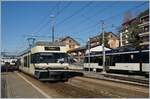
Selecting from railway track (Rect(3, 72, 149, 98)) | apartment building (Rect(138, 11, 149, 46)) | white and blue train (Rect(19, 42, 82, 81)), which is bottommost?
railway track (Rect(3, 72, 149, 98))

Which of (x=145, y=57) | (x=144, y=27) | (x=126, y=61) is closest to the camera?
(x=145, y=57)

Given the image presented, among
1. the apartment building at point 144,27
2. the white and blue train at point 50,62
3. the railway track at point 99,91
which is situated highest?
the apartment building at point 144,27

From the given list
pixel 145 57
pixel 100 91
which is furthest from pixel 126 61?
pixel 100 91

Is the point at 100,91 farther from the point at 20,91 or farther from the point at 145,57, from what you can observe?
the point at 145,57

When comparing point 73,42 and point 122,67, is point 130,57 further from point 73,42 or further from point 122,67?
point 73,42

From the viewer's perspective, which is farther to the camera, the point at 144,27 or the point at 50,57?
the point at 144,27

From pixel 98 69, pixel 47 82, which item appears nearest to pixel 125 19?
pixel 98 69

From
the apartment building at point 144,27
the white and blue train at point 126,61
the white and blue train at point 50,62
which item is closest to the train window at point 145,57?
the white and blue train at point 126,61

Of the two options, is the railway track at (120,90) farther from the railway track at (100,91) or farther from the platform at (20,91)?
the platform at (20,91)

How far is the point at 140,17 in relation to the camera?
8938 centimetres

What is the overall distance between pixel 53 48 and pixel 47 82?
2.55m

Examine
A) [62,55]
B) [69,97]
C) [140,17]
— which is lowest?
[69,97]

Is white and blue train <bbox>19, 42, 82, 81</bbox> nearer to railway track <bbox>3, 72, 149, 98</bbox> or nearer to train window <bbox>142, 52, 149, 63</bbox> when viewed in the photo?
railway track <bbox>3, 72, 149, 98</bbox>

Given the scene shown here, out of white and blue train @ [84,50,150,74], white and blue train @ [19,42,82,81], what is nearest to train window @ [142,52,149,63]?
white and blue train @ [84,50,150,74]
